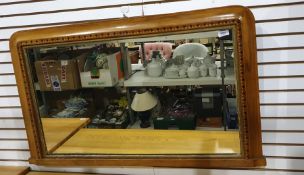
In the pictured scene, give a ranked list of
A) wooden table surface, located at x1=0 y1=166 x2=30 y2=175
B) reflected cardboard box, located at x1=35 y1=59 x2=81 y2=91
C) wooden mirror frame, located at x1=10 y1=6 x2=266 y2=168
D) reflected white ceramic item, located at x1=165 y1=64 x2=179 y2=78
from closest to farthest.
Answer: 1. wooden mirror frame, located at x1=10 y1=6 x2=266 y2=168
2. reflected white ceramic item, located at x1=165 y1=64 x2=179 y2=78
3. reflected cardboard box, located at x1=35 y1=59 x2=81 y2=91
4. wooden table surface, located at x1=0 y1=166 x2=30 y2=175

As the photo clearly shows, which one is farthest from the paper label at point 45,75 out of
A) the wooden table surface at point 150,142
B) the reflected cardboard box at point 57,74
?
the wooden table surface at point 150,142

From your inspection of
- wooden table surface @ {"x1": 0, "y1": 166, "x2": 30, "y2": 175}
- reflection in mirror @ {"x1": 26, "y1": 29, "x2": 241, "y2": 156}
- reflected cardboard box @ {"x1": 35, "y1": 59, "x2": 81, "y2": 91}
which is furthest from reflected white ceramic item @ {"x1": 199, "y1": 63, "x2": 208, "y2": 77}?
wooden table surface @ {"x1": 0, "y1": 166, "x2": 30, "y2": 175}

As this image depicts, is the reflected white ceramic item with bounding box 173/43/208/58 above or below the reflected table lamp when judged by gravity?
above

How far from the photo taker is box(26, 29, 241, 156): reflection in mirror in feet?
4.08

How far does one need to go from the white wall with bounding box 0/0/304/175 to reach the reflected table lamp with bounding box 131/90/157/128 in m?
0.28

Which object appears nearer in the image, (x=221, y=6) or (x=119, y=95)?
(x=221, y=6)

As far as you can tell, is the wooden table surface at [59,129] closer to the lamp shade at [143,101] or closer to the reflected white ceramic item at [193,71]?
the lamp shade at [143,101]

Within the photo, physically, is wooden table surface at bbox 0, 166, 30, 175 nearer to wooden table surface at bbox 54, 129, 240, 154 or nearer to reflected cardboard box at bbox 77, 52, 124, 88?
wooden table surface at bbox 54, 129, 240, 154

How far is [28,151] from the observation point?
5.37 feet

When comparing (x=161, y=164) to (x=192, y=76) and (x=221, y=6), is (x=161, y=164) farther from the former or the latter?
(x=221, y=6)

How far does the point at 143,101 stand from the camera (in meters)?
1.34

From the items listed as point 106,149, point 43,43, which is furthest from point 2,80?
point 106,149

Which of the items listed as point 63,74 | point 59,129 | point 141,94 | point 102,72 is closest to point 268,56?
point 141,94

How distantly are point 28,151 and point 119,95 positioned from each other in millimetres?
622
